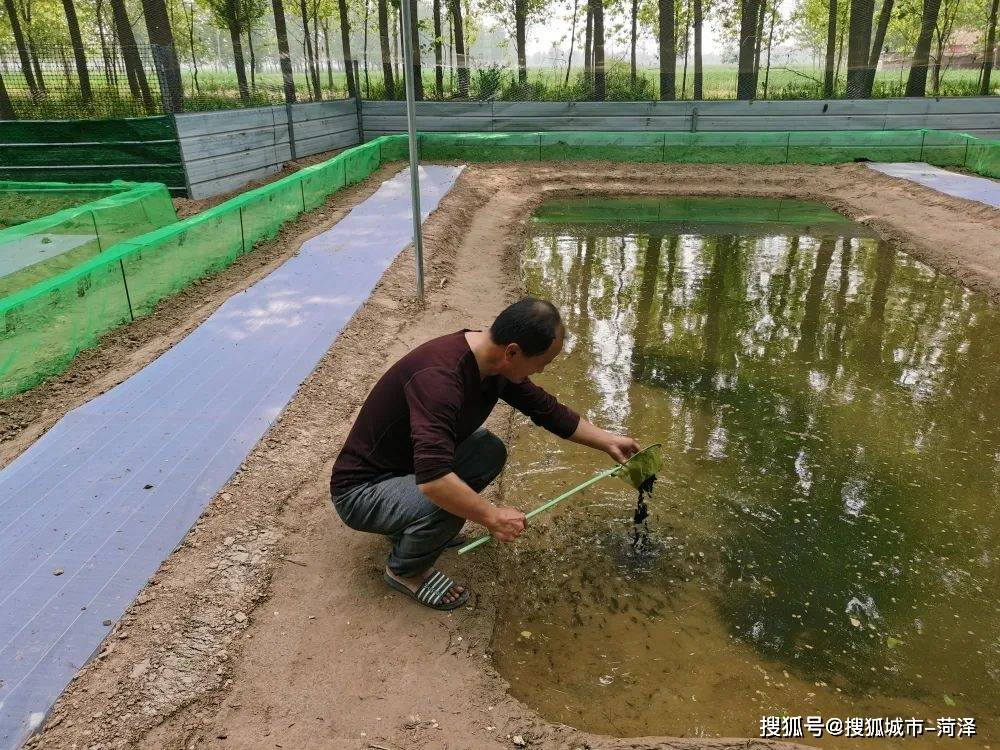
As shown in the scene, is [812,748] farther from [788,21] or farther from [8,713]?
[788,21]

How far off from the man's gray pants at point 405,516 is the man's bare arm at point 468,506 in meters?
0.17

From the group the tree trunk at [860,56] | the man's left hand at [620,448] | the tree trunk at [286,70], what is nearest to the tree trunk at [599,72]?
the tree trunk at [860,56]

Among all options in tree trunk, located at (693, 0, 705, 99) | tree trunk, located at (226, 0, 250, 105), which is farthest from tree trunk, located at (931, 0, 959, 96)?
tree trunk, located at (226, 0, 250, 105)

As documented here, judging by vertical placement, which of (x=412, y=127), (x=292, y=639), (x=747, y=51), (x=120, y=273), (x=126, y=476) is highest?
(x=747, y=51)

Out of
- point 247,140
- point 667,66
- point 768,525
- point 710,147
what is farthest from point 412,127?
point 667,66

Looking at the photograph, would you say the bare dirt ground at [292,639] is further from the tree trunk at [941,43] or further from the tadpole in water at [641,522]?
the tree trunk at [941,43]

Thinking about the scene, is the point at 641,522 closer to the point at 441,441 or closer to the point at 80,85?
the point at 441,441

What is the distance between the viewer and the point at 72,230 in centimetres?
720

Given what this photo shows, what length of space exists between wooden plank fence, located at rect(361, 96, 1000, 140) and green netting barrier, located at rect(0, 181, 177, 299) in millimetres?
9430

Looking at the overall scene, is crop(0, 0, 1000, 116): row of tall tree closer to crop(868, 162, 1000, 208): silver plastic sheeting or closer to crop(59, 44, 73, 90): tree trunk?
crop(59, 44, 73, 90): tree trunk

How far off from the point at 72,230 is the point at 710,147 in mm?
11975

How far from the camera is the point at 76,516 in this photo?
3.31 metres

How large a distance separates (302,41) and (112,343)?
1306 centimetres

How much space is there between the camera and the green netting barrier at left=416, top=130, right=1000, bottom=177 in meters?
14.4
